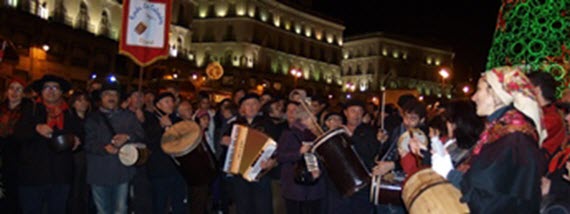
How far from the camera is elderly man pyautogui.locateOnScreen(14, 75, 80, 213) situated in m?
7.19

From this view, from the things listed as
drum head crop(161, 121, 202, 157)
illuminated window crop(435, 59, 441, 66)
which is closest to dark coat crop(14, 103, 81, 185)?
drum head crop(161, 121, 202, 157)

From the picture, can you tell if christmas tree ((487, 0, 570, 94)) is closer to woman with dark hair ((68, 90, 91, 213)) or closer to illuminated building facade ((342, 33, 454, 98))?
woman with dark hair ((68, 90, 91, 213))

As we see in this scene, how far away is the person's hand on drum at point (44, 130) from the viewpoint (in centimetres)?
718

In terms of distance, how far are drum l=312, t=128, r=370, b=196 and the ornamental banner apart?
4.59 meters

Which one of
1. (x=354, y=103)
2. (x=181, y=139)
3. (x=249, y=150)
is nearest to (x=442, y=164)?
(x=354, y=103)

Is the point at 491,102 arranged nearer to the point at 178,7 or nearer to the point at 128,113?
the point at 128,113

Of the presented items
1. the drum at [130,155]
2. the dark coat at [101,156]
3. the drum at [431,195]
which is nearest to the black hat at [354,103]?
the drum at [130,155]

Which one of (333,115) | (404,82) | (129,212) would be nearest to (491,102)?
(333,115)

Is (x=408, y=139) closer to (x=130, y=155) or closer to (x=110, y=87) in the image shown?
(x=130, y=155)

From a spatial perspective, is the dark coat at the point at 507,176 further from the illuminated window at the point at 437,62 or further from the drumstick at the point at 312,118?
the illuminated window at the point at 437,62

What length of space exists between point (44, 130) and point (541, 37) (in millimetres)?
6517

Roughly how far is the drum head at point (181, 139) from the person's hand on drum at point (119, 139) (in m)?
0.66

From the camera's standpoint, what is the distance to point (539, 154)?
3803 mm

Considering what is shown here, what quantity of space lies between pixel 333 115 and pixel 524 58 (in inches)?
107
